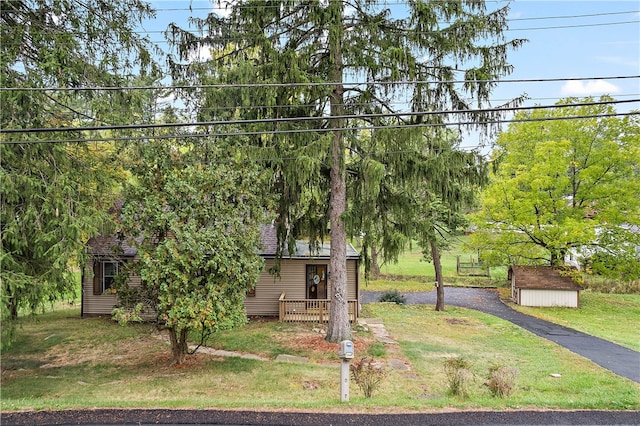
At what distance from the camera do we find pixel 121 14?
7.61m

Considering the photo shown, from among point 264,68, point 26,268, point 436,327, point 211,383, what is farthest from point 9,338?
point 436,327

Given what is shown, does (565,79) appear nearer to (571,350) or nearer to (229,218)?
(229,218)

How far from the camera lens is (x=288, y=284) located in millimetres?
15047

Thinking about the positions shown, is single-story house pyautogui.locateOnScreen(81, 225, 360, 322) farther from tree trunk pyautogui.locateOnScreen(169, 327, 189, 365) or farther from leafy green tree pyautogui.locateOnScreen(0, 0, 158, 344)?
leafy green tree pyautogui.locateOnScreen(0, 0, 158, 344)

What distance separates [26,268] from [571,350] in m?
13.3

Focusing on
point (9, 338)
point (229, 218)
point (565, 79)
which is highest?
point (565, 79)

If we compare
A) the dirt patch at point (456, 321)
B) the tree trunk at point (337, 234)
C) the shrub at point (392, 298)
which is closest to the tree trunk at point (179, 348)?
the tree trunk at point (337, 234)

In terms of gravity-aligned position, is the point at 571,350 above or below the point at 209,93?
below

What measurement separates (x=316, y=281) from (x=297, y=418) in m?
9.96

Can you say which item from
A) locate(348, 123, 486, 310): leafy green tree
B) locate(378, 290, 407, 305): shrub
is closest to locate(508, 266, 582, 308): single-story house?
locate(378, 290, 407, 305): shrub

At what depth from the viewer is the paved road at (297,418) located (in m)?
5.10

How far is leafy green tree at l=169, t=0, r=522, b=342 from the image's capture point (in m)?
9.43

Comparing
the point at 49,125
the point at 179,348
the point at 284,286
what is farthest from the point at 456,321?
the point at 49,125

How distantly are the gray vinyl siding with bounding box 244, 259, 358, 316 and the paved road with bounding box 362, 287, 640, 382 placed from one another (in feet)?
16.1
